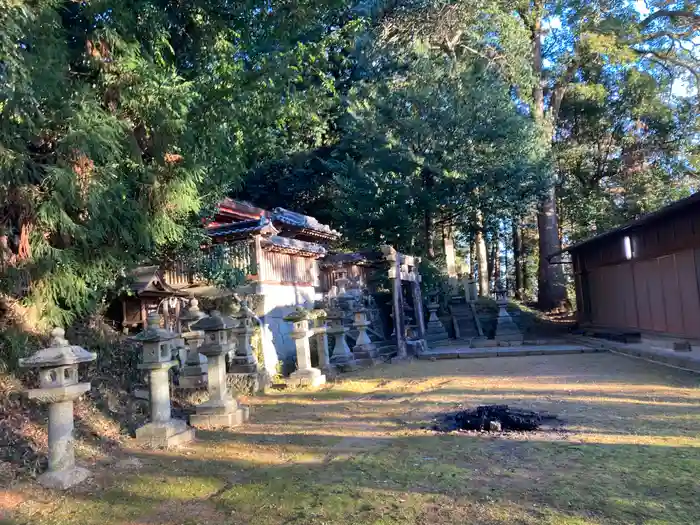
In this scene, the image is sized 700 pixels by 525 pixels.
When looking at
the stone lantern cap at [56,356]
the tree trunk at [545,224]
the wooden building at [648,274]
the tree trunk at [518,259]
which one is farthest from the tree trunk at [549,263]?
the stone lantern cap at [56,356]

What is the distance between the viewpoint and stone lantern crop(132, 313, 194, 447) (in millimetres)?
6133

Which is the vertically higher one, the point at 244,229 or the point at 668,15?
the point at 668,15

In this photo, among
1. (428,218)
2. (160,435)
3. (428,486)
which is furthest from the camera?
(428,218)

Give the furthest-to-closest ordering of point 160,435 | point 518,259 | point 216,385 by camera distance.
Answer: point 518,259 < point 216,385 < point 160,435

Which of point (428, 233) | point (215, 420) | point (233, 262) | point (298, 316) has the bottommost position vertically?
point (215, 420)

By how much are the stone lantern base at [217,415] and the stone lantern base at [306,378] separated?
3.17 m

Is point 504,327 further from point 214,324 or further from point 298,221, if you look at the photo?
point 214,324

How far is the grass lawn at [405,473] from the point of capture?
152 inches

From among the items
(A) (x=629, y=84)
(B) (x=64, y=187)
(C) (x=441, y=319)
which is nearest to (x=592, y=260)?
(C) (x=441, y=319)

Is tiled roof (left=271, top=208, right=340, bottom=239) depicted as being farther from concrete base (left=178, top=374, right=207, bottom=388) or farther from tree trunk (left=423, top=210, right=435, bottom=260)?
concrete base (left=178, top=374, right=207, bottom=388)

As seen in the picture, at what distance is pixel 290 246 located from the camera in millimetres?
14188

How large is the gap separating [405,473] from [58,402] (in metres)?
3.31

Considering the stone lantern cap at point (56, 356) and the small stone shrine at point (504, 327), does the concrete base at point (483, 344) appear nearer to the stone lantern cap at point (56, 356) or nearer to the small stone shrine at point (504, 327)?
the small stone shrine at point (504, 327)

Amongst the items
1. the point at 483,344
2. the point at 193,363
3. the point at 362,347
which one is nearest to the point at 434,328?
the point at 483,344
